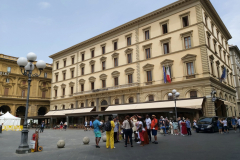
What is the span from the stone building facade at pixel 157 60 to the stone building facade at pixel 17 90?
12449mm

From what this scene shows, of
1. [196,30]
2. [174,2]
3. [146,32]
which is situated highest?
[174,2]

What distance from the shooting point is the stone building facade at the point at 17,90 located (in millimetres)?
45312

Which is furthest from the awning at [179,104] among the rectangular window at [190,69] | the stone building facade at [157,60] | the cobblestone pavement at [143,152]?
the cobblestone pavement at [143,152]

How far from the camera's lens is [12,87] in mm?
46594

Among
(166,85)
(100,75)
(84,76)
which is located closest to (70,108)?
(84,76)

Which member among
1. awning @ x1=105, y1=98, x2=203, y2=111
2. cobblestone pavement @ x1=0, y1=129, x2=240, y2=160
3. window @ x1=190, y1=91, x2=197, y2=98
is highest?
window @ x1=190, y1=91, x2=197, y2=98

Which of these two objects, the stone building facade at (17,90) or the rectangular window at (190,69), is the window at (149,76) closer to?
the rectangular window at (190,69)

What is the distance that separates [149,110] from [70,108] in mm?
22404

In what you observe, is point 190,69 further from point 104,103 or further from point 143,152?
point 143,152

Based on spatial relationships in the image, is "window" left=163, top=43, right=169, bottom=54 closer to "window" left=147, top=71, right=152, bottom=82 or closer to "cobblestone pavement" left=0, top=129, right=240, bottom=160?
"window" left=147, top=71, right=152, bottom=82

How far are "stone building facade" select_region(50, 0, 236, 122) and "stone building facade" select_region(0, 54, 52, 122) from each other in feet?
40.8

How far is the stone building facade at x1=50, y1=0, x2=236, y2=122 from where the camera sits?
26.0 m

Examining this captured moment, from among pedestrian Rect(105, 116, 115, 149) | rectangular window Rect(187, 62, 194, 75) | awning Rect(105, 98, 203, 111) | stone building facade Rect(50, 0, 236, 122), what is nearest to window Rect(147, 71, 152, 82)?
stone building facade Rect(50, 0, 236, 122)

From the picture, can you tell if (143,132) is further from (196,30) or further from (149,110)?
(196,30)
